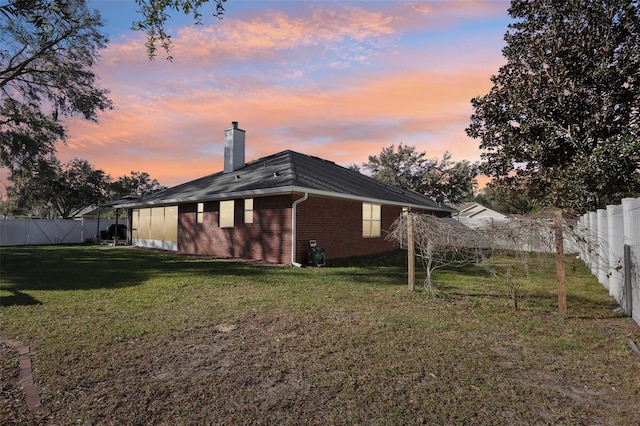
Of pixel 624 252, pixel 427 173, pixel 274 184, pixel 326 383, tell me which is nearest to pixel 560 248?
pixel 624 252

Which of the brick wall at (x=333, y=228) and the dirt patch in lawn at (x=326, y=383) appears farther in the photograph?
the brick wall at (x=333, y=228)

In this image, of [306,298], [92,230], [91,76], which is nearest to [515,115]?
[306,298]

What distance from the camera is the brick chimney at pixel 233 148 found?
18.0m

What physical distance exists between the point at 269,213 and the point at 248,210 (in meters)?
1.22

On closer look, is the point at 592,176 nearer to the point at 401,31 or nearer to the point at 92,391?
the point at 401,31

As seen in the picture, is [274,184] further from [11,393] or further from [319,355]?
[11,393]

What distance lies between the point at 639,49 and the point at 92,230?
31423mm

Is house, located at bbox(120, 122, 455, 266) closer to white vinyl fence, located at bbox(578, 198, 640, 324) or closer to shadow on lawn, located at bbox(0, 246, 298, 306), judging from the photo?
shadow on lawn, located at bbox(0, 246, 298, 306)

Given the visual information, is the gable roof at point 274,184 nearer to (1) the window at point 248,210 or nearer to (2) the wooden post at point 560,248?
(1) the window at point 248,210

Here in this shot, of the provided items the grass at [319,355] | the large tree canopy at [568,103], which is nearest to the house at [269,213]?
the grass at [319,355]

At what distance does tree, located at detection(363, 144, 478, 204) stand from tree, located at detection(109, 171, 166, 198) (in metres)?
28.8

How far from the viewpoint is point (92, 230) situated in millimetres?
25453

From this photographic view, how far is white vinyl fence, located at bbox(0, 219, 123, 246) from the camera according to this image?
22.0 m

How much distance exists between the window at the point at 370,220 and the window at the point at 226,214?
565 centimetres
